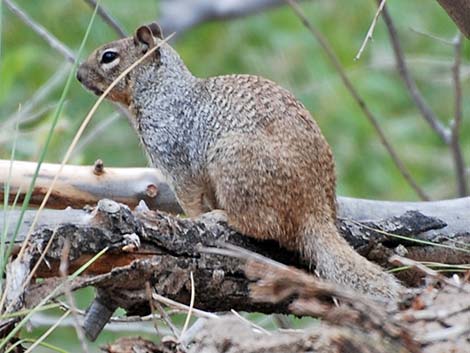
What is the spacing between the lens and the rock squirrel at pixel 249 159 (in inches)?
157

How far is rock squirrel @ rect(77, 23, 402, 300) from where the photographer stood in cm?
400

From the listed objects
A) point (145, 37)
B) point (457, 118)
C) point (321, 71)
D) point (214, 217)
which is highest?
point (321, 71)

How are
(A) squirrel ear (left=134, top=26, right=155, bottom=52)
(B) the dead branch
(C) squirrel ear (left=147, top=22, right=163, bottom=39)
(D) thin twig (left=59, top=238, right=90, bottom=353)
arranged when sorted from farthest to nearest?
(C) squirrel ear (left=147, top=22, right=163, bottom=39) < (A) squirrel ear (left=134, top=26, right=155, bottom=52) < (B) the dead branch < (D) thin twig (left=59, top=238, right=90, bottom=353)

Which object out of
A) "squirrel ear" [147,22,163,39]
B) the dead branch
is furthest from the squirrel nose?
the dead branch

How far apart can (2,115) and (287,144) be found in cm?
488

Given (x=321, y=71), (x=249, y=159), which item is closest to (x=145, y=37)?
(x=249, y=159)

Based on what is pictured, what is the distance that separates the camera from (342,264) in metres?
3.84

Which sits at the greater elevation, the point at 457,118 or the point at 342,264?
the point at 457,118

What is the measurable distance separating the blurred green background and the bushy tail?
11.7 feet

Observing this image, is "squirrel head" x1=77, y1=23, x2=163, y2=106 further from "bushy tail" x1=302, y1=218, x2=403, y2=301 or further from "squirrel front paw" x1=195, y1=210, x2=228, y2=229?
"bushy tail" x1=302, y1=218, x2=403, y2=301

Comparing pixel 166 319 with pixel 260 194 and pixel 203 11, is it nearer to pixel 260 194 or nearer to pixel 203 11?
pixel 260 194

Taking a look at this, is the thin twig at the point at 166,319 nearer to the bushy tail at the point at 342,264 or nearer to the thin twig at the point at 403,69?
the bushy tail at the point at 342,264

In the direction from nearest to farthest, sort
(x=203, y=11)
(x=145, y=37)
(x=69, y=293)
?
(x=69, y=293), (x=145, y=37), (x=203, y=11)

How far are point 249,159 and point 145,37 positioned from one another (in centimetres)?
92
